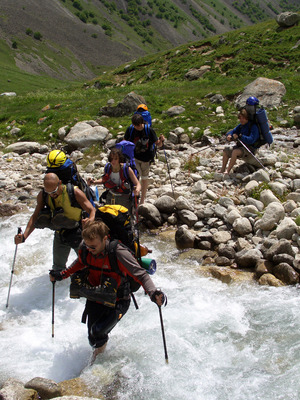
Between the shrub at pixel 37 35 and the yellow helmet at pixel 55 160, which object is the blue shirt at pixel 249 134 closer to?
the yellow helmet at pixel 55 160

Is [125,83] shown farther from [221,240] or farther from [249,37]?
[221,240]

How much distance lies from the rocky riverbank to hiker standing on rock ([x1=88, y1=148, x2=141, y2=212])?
6.88 feet

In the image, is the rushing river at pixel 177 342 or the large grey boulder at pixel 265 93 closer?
the rushing river at pixel 177 342

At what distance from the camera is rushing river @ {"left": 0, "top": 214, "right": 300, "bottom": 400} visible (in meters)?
4.99

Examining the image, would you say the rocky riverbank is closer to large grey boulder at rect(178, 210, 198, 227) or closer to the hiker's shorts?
large grey boulder at rect(178, 210, 198, 227)

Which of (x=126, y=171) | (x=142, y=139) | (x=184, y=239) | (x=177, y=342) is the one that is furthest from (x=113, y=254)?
(x=142, y=139)

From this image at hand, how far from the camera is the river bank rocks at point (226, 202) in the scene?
26.0 ft

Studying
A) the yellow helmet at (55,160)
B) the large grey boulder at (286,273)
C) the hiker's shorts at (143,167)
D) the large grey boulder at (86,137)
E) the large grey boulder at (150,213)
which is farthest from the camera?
the large grey boulder at (86,137)

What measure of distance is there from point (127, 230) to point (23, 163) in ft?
41.1

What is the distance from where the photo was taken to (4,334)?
20.5 feet

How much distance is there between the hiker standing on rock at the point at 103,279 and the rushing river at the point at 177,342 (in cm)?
→ 80

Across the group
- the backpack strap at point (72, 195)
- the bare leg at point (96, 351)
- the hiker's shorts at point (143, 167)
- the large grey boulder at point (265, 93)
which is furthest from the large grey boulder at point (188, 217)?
the large grey boulder at point (265, 93)

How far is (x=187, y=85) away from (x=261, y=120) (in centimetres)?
1506

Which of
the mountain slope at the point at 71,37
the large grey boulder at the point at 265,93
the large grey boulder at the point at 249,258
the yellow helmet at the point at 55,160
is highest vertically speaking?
the yellow helmet at the point at 55,160
